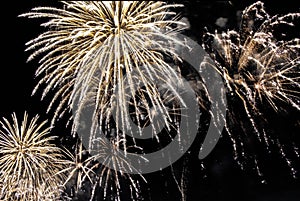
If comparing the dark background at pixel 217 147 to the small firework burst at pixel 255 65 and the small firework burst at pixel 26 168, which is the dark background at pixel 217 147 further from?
the small firework burst at pixel 26 168


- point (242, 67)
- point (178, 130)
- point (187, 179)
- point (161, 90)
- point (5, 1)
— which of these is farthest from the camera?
point (187, 179)

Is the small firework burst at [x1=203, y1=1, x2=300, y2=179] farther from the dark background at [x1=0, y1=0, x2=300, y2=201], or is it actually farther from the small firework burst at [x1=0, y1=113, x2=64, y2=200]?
the small firework burst at [x1=0, y1=113, x2=64, y2=200]

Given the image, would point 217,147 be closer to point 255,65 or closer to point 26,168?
point 255,65

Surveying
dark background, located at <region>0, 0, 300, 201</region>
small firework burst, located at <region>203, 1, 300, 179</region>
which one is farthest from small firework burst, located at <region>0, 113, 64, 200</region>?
small firework burst, located at <region>203, 1, 300, 179</region>

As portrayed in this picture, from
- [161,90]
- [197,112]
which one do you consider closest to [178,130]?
[197,112]

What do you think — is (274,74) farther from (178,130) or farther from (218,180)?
(218,180)
